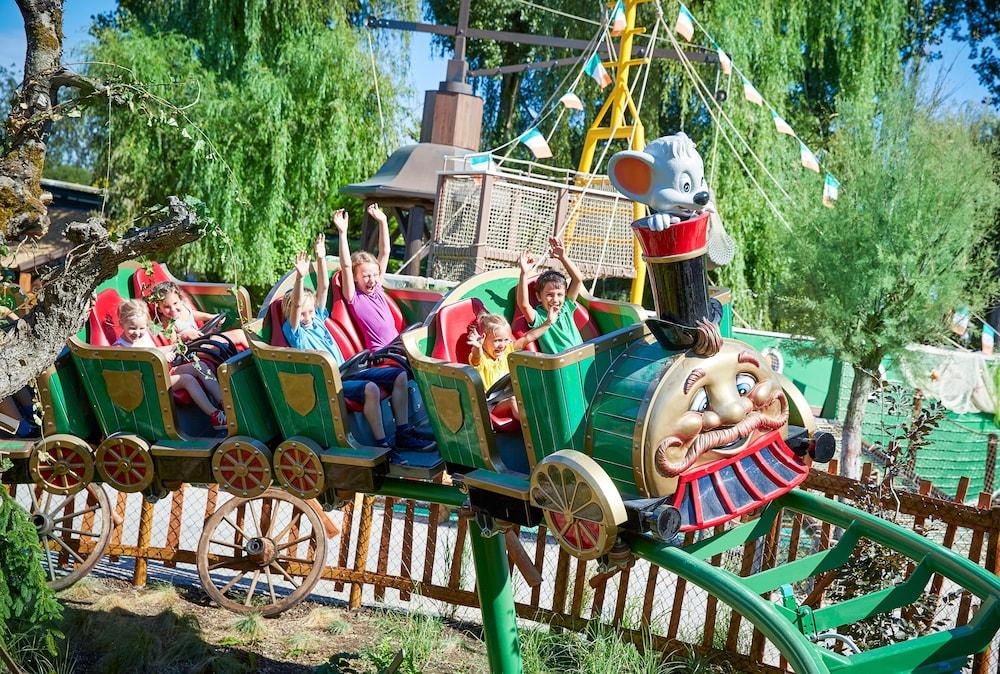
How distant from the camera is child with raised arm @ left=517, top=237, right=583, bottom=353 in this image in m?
3.80

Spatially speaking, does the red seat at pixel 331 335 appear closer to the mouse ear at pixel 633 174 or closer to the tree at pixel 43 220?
the tree at pixel 43 220

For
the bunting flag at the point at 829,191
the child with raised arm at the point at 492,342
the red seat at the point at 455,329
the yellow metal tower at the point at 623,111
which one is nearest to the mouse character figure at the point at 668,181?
the child with raised arm at the point at 492,342

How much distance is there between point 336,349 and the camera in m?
4.16

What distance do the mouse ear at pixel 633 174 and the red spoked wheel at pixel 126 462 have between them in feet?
6.92

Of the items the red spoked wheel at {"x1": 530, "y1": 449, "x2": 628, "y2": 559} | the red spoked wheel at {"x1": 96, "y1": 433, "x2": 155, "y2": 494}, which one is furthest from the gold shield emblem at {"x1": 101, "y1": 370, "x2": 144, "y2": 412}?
the red spoked wheel at {"x1": 530, "y1": 449, "x2": 628, "y2": 559}

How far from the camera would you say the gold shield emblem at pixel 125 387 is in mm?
3834

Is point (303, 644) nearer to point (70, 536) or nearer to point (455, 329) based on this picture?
point (70, 536)

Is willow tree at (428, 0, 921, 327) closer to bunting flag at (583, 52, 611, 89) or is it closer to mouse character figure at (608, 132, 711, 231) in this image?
bunting flag at (583, 52, 611, 89)

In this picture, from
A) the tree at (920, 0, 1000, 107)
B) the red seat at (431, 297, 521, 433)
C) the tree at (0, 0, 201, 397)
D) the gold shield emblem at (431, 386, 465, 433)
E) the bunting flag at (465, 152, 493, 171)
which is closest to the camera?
the tree at (0, 0, 201, 397)

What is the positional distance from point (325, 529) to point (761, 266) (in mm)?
7881

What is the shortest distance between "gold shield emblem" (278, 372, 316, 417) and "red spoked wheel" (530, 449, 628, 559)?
102cm

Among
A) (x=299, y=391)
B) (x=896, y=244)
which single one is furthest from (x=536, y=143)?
(x=299, y=391)

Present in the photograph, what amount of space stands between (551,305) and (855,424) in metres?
5.14

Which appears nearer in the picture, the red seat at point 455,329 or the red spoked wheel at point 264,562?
the red seat at point 455,329
